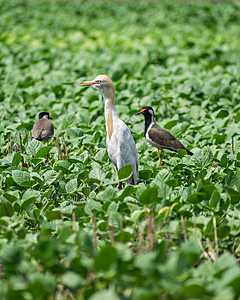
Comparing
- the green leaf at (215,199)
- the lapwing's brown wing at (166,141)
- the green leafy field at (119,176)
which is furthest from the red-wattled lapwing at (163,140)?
the green leaf at (215,199)

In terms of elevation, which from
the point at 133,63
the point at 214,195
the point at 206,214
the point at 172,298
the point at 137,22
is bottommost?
the point at 137,22

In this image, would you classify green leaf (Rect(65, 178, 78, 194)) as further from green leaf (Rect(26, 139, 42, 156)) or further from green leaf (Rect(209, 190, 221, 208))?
green leaf (Rect(209, 190, 221, 208))

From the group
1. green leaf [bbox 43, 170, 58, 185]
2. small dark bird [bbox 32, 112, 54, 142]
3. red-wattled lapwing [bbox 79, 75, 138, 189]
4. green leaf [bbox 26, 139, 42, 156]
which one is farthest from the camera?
small dark bird [bbox 32, 112, 54, 142]

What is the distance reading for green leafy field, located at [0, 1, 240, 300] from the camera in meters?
2.17

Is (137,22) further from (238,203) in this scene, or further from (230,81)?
(238,203)

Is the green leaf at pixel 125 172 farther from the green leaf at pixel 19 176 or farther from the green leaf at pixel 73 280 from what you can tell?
the green leaf at pixel 73 280

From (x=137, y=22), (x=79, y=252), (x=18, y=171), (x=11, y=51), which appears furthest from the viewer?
(x=137, y=22)

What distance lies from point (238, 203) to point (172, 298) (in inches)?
53.4

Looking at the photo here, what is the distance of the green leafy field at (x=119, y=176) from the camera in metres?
2.17

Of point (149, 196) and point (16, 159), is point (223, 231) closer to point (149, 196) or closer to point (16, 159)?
point (149, 196)

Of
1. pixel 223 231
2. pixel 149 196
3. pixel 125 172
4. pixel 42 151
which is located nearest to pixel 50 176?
pixel 42 151

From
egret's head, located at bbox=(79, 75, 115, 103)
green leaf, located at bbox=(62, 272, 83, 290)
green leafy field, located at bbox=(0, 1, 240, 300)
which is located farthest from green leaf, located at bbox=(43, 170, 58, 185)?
green leaf, located at bbox=(62, 272, 83, 290)

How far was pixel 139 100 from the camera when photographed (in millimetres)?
6824

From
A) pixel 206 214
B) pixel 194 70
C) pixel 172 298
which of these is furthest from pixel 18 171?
pixel 194 70
